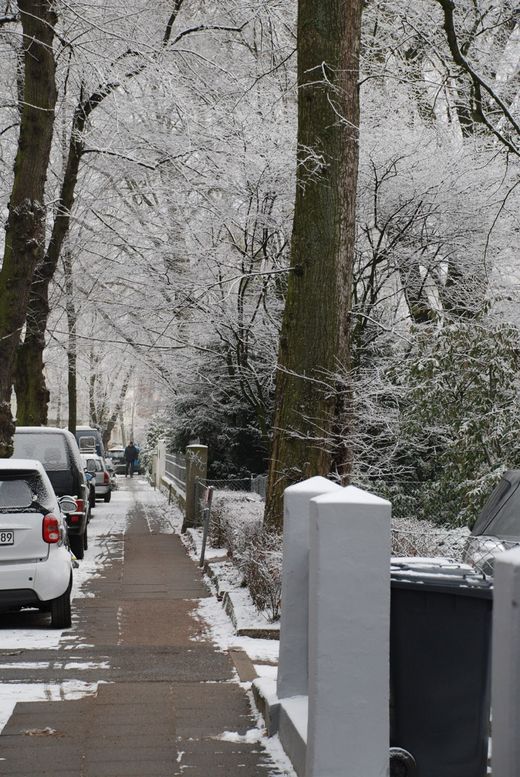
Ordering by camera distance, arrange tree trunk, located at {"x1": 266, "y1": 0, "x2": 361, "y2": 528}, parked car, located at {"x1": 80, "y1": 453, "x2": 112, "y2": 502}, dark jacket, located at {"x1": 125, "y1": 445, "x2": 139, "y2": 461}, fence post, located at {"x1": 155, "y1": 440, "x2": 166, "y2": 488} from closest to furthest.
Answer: tree trunk, located at {"x1": 266, "y1": 0, "x2": 361, "y2": 528}, parked car, located at {"x1": 80, "y1": 453, "x2": 112, "y2": 502}, fence post, located at {"x1": 155, "y1": 440, "x2": 166, "y2": 488}, dark jacket, located at {"x1": 125, "y1": 445, "x2": 139, "y2": 461}

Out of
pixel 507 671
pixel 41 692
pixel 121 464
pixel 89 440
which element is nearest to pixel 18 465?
pixel 41 692

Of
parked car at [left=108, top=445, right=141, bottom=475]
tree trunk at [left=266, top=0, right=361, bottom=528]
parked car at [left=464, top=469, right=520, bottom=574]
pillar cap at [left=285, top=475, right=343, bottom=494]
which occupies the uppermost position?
tree trunk at [left=266, top=0, right=361, bottom=528]

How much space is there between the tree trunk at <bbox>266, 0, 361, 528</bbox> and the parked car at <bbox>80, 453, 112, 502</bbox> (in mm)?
19335

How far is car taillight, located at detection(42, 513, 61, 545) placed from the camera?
10594 millimetres

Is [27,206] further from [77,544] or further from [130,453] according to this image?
[130,453]

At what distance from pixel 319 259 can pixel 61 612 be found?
14.8 feet

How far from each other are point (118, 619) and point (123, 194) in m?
13.5

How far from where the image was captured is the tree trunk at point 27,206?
42.0 feet

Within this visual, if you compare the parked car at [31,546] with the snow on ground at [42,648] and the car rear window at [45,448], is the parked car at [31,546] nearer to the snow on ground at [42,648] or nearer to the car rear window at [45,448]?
the snow on ground at [42,648]

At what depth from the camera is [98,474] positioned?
106ft

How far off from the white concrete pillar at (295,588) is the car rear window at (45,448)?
1086cm

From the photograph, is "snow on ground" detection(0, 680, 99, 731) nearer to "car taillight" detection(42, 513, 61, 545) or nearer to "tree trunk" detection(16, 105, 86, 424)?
"car taillight" detection(42, 513, 61, 545)

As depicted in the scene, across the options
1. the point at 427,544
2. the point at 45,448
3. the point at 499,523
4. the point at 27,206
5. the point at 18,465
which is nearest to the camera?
the point at 499,523

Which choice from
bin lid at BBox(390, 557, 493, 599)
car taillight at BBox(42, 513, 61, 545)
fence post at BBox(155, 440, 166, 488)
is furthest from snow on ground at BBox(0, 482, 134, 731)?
fence post at BBox(155, 440, 166, 488)
